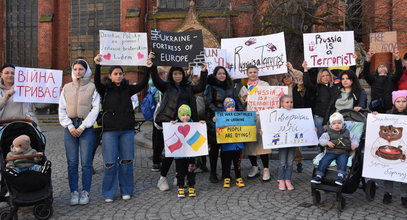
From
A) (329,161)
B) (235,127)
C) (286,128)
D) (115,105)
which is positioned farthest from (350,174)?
(115,105)

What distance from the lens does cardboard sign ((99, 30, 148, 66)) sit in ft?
18.9

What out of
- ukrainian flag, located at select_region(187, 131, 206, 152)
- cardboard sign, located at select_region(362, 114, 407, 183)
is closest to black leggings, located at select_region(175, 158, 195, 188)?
ukrainian flag, located at select_region(187, 131, 206, 152)

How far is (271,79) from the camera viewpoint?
41.5 feet

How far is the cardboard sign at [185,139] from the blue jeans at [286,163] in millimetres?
1351

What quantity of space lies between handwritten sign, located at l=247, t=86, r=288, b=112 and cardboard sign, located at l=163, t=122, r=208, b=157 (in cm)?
120

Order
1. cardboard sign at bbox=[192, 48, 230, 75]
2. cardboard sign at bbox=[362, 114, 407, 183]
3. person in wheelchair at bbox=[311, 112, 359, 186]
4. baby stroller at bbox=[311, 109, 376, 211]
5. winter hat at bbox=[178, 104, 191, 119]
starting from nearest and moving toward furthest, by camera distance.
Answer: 1. baby stroller at bbox=[311, 109, 376, 211]
2. person in wheelchair at bbox=[311, 112, 359, 186]
3. cardboard sign at bbox=[362, 114, 407, 183]
4. winter hat at bbox=[178, 104, 191, 119]
5. cardboard sign at bbox=[192, 48, 230, 75]

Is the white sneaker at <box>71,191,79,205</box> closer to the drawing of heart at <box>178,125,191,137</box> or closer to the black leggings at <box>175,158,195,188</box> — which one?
the black leggings at <box>175,158,195,188</box>

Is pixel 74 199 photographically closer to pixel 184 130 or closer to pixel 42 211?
pixel 42 211

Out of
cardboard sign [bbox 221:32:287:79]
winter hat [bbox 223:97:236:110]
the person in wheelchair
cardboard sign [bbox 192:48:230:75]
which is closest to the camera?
the person in wheelchair

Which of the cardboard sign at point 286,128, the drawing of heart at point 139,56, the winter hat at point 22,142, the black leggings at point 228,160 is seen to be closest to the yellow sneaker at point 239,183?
the black leggings at point 228,160

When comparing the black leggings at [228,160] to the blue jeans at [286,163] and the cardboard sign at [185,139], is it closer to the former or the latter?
the cardboard sign at [185,139]

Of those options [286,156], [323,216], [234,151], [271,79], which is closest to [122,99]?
[234,151]

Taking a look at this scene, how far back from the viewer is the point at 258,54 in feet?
23.4

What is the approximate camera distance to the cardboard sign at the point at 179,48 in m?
5.96
